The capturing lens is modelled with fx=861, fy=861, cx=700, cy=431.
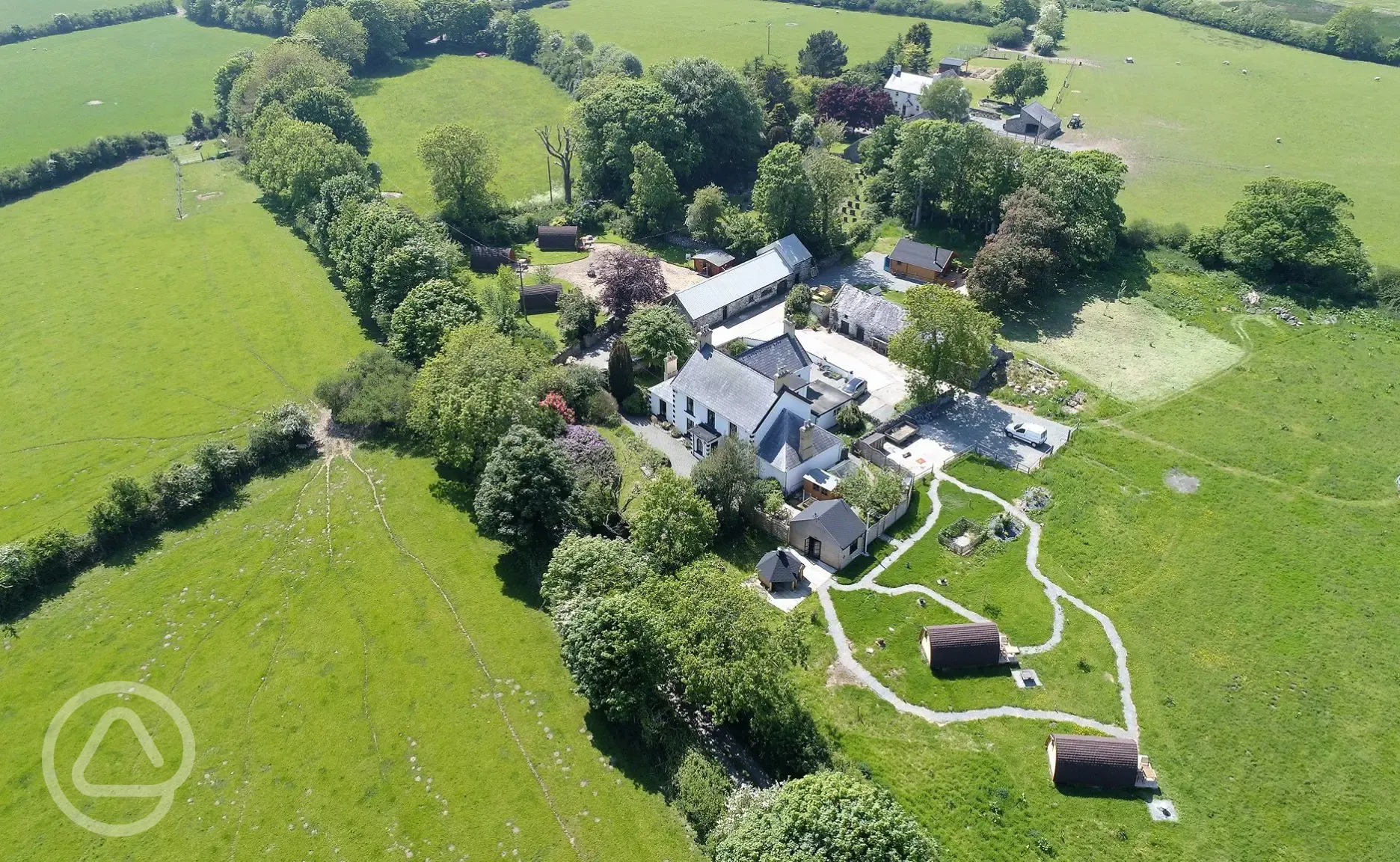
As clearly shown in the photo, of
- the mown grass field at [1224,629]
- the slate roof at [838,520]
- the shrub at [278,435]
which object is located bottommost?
the mown grass field at [1224,629]

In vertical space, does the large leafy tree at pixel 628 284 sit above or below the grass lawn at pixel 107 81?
below

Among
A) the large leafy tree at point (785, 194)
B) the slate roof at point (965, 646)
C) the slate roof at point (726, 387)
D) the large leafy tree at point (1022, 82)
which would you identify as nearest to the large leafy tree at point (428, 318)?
the slate roof at point (726, 387)

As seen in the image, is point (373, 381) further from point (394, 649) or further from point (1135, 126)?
point (1135, 126)

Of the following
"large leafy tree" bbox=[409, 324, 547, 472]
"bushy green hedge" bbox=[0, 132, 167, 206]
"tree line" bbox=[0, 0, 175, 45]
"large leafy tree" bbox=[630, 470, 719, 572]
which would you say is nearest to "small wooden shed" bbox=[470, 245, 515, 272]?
"large leafy tree" bbox=[409, 324, 547, 472]

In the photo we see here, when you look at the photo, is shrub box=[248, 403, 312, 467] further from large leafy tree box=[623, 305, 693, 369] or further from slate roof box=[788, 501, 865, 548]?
slate roof box=[788, 501, 865, 548]

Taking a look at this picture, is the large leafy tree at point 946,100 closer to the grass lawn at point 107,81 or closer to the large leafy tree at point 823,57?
the large leafy tree at point 823,57

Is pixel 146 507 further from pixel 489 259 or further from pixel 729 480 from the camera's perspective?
pixel 489 259

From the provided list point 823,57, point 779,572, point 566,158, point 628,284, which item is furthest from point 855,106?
point 779,572

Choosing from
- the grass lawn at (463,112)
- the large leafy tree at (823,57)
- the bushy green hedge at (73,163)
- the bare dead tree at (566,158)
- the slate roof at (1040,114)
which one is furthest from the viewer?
the large leafy tree at (823,57)
